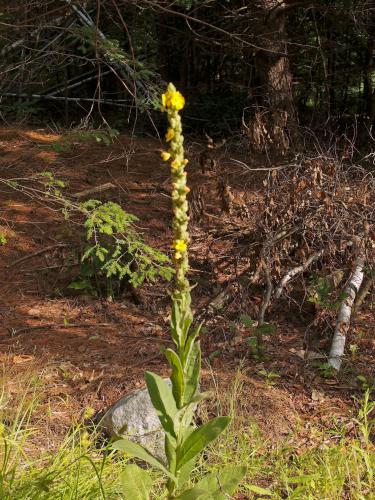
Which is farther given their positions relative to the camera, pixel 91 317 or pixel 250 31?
pixel 250 31

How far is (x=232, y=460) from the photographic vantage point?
361 centimetres

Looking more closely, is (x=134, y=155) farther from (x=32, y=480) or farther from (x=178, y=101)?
(x=178, y=101)

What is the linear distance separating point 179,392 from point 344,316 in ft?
9.69

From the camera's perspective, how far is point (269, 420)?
4027 millimetres

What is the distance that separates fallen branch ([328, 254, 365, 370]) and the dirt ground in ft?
0.39

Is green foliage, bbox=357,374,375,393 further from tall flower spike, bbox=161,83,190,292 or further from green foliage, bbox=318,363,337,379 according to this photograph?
tall flower spike, bbox=161,83,190,292

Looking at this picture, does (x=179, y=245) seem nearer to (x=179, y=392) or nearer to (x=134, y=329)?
(x=179, y=392)

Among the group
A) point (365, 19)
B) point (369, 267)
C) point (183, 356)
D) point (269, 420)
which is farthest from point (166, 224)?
point (183, 356)

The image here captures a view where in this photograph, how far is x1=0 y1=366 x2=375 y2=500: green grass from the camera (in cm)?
294

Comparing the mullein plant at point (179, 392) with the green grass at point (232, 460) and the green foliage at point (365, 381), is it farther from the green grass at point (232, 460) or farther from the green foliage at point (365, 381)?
the green foliage at point (365, 381)

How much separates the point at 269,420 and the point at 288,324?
1.30 m

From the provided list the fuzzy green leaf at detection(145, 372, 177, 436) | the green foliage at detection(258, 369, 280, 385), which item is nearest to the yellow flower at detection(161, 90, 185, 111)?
the fuzzy green leaf at detection(145, 372, 177, 436)

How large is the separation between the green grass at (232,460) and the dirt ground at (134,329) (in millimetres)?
150

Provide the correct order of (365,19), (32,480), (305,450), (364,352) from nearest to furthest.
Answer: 1. (32,480)
2. (305,450)
3. (364,352)
4. (365,19)
